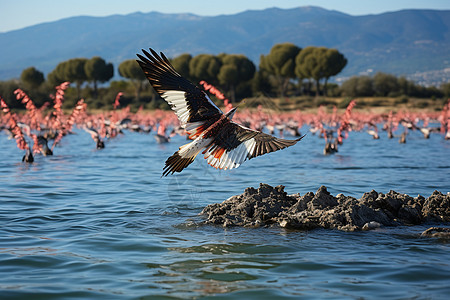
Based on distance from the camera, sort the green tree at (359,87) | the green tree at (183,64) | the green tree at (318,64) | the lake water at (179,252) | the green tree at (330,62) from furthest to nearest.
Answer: the green tree at (183,64), the green tree at (359,87), the green tree at (330,62), the green tree at (318,64), the lake water at (179,252)

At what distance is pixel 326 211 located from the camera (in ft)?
26.4

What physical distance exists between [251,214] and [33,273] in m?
3.61

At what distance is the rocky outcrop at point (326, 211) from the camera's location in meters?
7.86

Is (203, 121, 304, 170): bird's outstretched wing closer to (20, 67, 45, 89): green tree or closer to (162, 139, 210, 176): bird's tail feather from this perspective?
(162, 139, 210, 176): bird's tail feather

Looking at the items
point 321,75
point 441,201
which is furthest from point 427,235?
point 321,75

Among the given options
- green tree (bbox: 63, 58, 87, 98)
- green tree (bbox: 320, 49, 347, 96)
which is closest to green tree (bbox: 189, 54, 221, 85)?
green tree (bbox: 320, 49, 347, 96)

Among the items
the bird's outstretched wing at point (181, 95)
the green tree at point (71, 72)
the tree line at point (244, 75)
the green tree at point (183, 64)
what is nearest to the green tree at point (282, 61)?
the tree line at point (244, 75)

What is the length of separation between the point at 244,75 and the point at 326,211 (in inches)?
2804

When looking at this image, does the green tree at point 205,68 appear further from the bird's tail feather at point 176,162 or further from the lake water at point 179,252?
the bird's tail feather at point 176,162

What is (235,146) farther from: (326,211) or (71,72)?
(71,72)

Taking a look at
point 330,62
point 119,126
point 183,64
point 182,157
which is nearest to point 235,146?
point 182,157

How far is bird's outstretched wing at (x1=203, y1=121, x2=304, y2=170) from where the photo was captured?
7.12m

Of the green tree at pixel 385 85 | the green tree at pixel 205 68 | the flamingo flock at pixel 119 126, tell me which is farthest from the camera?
the green tree at pixel 385 85

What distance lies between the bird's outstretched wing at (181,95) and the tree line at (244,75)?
6417cm
